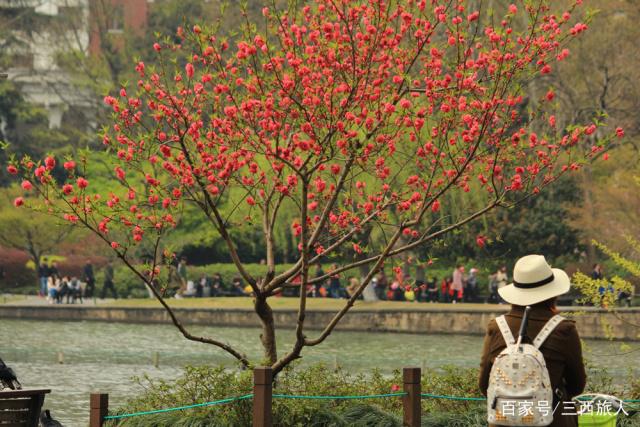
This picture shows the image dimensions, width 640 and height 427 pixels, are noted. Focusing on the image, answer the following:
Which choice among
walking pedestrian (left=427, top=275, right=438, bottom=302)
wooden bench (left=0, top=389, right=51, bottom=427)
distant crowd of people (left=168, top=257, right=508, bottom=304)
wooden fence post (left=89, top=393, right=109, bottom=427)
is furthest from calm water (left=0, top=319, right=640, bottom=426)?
wooden bench (left=0, top=389, right=51, bottom=427)

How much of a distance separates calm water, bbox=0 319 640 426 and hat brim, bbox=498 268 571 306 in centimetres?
1493

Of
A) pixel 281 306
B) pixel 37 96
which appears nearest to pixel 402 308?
pixel 281 306

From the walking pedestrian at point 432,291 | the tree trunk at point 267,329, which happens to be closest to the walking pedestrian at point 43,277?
the walking pedestrian at point 432,291

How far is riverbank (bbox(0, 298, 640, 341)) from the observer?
45312 millimetres

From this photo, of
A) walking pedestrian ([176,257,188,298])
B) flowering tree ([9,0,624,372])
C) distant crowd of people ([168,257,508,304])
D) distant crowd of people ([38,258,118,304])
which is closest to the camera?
flowering tree ([9,0,624,372])

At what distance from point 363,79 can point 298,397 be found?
14.0ft

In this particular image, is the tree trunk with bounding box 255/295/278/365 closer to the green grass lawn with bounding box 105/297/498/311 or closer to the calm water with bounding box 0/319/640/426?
the calm water with bounding box 0/319/640/426

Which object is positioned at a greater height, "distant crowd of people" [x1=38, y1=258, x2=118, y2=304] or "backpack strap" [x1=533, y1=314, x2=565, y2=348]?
"distant crowd of people" [x1=38, y1=258, x2=118, y2=304]

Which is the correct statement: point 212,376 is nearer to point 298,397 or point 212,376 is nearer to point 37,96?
point 298,397

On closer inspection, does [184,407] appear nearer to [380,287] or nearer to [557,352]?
[557,352]

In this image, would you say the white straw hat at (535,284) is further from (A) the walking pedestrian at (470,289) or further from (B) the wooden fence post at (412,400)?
(A) the walking pedestrian at (470,289)

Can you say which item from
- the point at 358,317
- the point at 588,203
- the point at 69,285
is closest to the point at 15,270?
the point at 69,285

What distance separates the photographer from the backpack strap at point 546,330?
809cm

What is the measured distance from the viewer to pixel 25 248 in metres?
62.1
